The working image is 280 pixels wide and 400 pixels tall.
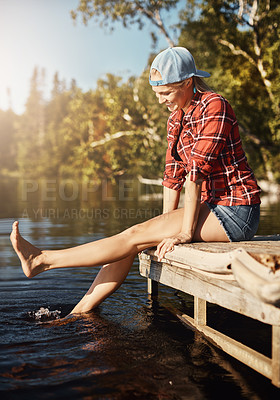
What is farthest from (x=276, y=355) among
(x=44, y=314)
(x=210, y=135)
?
(x=44, y=314)

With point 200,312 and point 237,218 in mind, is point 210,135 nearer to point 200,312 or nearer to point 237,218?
point 237,218

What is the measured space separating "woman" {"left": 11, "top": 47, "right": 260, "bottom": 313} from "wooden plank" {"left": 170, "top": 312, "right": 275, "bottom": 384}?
0.72 metres

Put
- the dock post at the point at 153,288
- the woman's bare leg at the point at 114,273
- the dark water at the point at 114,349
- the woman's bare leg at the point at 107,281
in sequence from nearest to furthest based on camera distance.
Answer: the dark water at the point at 114,349
the woman's bare leg at the point at 114,273
the woman's bare leg at the point at 107,281
the dock post at the point at 153,288

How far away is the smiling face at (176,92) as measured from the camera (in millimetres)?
3307

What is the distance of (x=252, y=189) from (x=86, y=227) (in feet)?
27.0

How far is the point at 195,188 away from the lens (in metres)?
3.27

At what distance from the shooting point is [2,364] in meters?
2.94

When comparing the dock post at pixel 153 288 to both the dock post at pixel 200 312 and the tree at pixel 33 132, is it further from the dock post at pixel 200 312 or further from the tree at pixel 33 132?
the tree at pixel 33 132

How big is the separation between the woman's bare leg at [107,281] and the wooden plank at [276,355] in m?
Answer: 1.59

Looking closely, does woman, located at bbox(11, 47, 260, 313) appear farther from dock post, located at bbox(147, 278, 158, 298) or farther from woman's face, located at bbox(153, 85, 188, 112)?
dock post, located at bbox(147, 278, 158, 298)

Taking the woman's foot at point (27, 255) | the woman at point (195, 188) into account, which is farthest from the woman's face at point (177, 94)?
the woman's foot at point (27, 255)

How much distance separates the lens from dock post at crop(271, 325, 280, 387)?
2.48m

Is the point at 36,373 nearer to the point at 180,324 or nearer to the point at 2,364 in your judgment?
the point at 2,364

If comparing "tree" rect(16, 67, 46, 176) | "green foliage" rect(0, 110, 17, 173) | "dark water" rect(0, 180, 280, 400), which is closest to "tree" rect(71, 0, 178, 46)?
"dark water" rect(0, 180, 280, 400)
